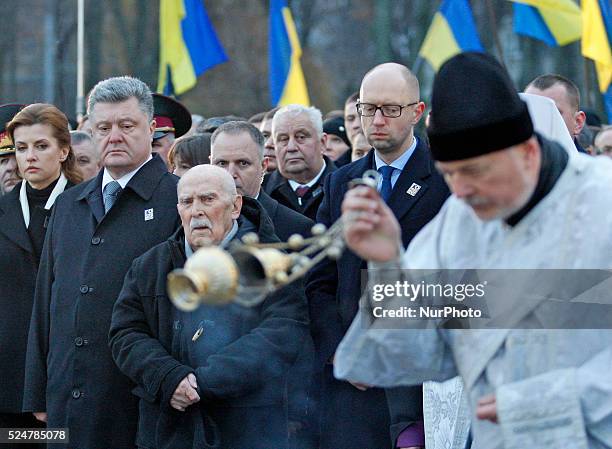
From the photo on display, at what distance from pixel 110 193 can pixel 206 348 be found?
4.34ft

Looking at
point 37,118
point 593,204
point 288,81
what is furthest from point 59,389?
point 288,81

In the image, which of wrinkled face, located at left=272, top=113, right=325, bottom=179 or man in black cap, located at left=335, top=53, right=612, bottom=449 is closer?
man in black cap, located at left=335, top=53, right=612, bottom=449

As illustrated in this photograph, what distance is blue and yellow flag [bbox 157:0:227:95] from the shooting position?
14.9 metres

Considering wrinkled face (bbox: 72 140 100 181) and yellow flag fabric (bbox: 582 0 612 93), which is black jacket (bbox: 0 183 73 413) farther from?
yellow flag fabric (bbox: 582 0 612 93)

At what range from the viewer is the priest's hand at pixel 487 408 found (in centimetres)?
399

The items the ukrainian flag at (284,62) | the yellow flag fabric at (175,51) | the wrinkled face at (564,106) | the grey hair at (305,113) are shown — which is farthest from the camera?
the yellow flag fabric at (175,51)

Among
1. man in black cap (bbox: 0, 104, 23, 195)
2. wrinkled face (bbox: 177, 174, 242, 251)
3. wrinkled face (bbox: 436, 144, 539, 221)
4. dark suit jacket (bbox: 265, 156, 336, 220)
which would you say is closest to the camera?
wrinkled face (bbox: 436, 144, 539, 221)

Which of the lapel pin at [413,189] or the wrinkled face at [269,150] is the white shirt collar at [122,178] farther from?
the wrinkled face at [269,150]

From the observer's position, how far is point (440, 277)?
420 centimetres

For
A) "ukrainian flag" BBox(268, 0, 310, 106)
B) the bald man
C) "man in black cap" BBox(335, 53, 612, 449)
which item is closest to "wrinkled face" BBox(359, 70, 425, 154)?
the bald man

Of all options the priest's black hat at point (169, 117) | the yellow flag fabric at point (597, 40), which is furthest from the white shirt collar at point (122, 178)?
the yellow flag fabric at point (597, 40)

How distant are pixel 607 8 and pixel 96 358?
786 cm

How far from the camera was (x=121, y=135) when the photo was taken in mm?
7324

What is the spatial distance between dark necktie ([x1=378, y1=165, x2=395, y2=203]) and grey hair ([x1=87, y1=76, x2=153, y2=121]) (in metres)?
1.48
